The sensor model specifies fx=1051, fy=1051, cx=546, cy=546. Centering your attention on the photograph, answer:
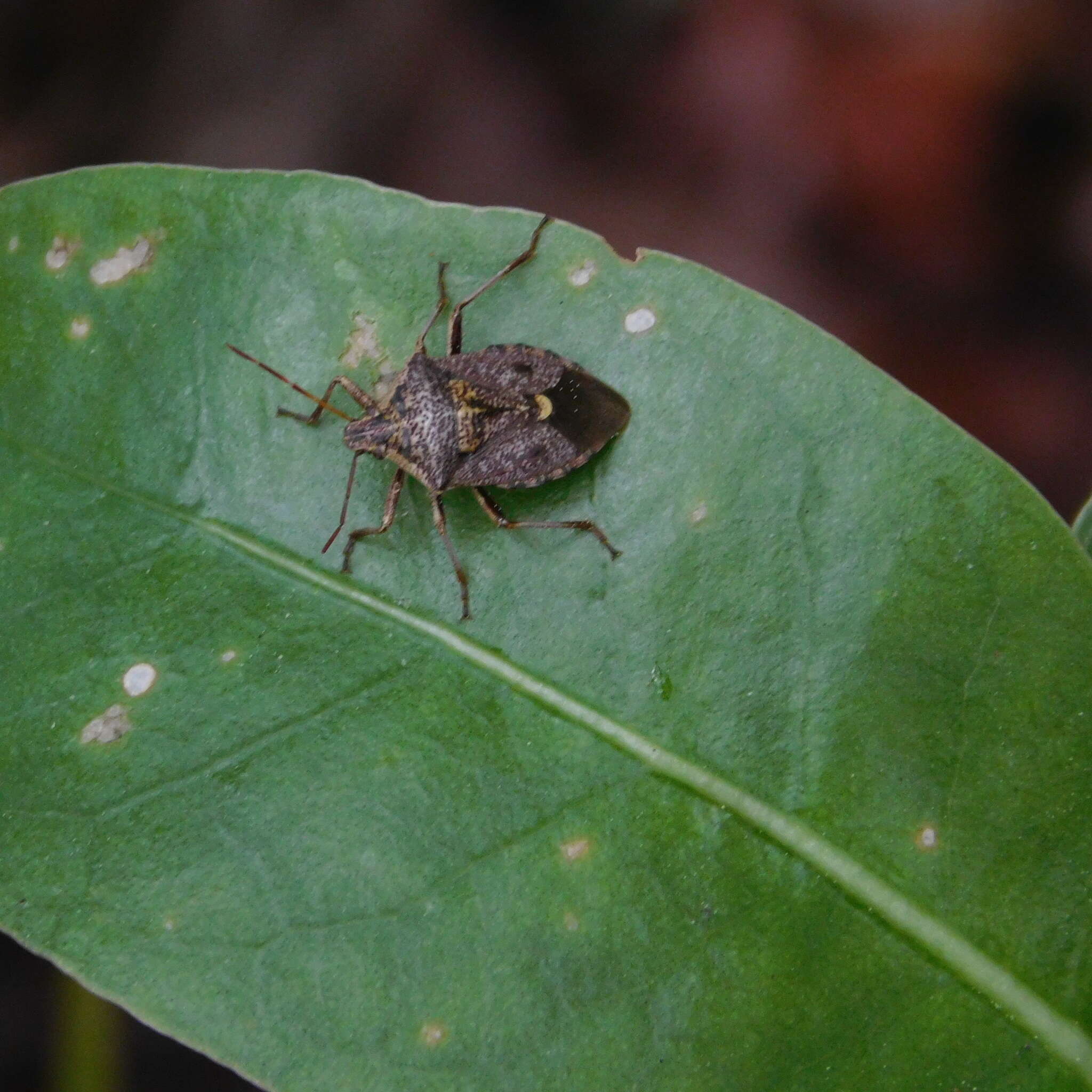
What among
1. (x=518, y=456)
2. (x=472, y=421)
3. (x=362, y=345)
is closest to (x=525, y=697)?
(x=518, y=456)

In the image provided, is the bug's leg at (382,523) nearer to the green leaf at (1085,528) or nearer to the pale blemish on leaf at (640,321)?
the pale blemish on leaf at (640,321)

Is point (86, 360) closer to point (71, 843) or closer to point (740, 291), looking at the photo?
point (71, 843)

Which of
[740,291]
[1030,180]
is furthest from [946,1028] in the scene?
[1030,180]

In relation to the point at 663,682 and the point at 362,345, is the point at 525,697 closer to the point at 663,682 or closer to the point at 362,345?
the point at 663,682

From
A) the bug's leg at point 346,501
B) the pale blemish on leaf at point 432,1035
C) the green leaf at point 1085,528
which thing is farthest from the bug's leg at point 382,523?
the green leaf at point 1085,528

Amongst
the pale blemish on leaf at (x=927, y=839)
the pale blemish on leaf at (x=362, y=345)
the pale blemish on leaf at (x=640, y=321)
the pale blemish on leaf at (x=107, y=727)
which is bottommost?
the pale blemish on leaf at (x=107, y=727)

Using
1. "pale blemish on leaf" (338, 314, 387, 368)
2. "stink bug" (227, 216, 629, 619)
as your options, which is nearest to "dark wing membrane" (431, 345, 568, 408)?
"stink bug" (227, 216, 629, 619)

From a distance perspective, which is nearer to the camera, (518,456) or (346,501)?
(346,501)
